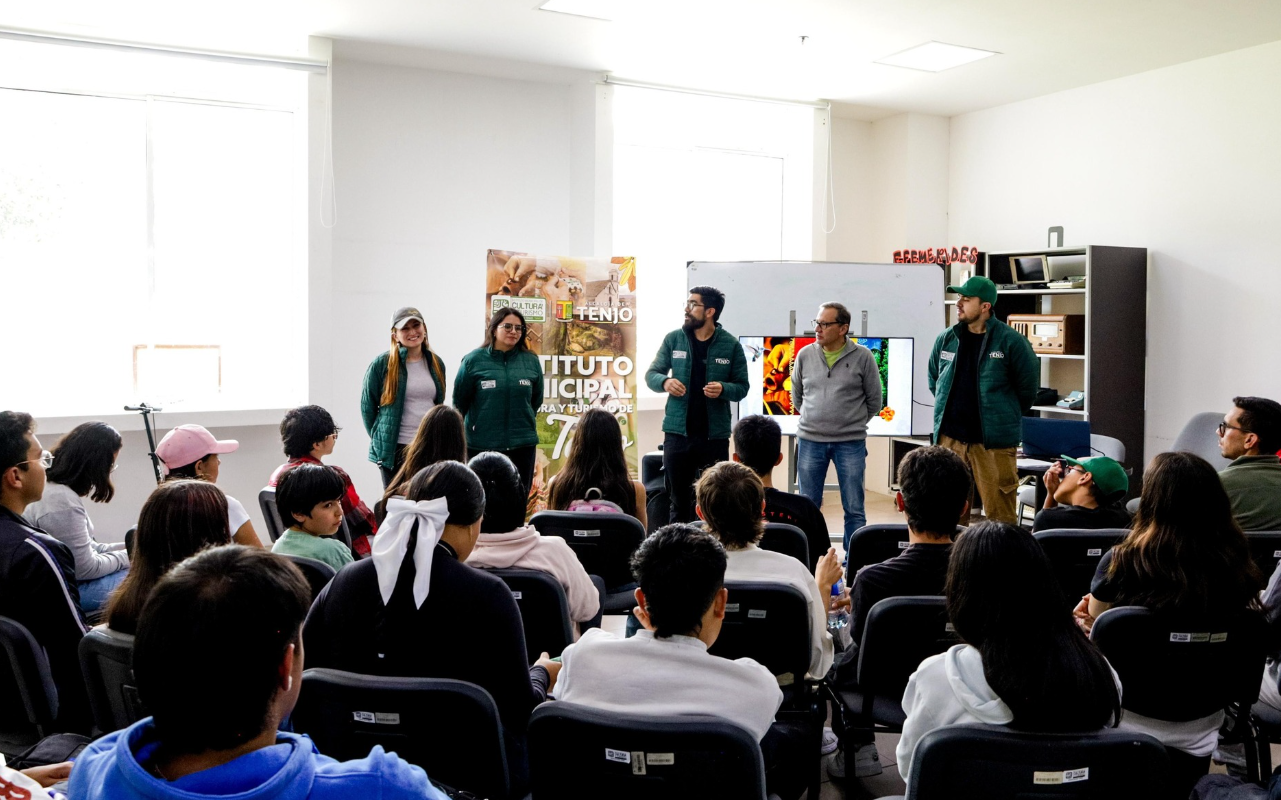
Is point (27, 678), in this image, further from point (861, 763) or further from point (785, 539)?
point (861, 763)

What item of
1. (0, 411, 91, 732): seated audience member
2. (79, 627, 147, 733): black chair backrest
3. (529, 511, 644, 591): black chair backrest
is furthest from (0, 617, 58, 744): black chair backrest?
(529, 511, 644, 591): black chair backrest

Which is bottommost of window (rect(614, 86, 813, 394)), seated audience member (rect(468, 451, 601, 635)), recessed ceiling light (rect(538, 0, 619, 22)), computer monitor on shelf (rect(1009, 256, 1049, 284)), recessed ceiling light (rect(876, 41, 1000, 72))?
seated audience member (rect(468, 451, 601, 635))

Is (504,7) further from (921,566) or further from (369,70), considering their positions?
(921,566)

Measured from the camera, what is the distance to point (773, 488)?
11.5 feet

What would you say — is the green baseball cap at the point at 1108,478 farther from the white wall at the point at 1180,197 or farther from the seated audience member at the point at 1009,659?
the white wall at the point at 1180,197

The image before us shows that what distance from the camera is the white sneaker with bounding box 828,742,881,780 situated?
2.96 m

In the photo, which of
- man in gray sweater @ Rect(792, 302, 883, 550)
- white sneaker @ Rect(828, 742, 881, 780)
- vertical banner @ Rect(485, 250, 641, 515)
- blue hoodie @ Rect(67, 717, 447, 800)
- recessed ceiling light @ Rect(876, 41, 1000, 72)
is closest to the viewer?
blue hoodie @ Rect(67, 717, 447, 800)

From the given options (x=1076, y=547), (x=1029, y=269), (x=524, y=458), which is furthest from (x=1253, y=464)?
(x=1029, y=269)

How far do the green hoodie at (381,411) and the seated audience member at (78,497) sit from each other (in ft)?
5.24

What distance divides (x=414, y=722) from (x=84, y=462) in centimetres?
215

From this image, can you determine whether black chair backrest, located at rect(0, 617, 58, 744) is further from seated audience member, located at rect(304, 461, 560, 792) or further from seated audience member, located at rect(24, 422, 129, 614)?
seated audience member, located at rect(24, 422, 129, 614)

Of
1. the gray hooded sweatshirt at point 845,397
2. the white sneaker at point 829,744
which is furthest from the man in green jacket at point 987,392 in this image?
the white sneaker at point 829,744

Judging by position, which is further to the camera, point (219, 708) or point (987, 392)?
point (987, 392)

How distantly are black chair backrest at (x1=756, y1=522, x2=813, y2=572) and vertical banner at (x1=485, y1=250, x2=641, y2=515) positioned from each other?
2.87 meters
